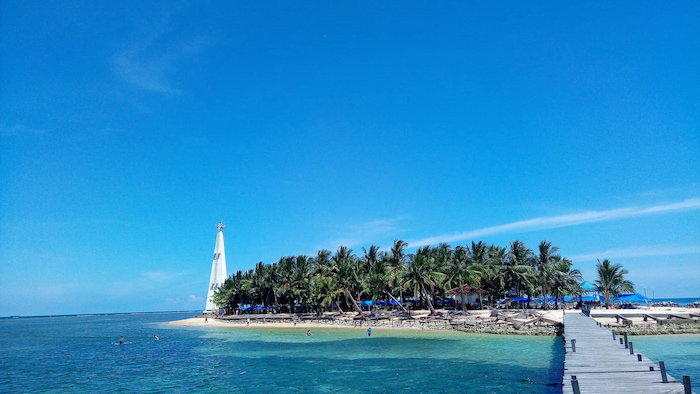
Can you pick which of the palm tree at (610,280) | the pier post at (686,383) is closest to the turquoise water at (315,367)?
the pier post at (686,383)

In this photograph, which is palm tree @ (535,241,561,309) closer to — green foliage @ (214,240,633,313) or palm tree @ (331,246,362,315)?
green foliage @ (214,240,633,313)

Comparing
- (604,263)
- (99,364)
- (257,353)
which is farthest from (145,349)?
(604,263)

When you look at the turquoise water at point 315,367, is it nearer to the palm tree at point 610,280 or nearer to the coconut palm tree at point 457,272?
the coconut palm tree at point 457,272

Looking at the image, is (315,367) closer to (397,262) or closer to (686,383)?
(686,383)

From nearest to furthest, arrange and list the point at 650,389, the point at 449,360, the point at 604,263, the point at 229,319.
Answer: the point at 650,389 → the point at 449,360 → the point at 604,263 → the point at 229,319

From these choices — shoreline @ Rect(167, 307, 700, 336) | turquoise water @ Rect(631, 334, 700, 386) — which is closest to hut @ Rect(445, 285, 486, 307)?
shoreline @ Rect(167, 307, 700, 336)

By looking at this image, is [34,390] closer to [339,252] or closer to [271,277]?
[339,252]
